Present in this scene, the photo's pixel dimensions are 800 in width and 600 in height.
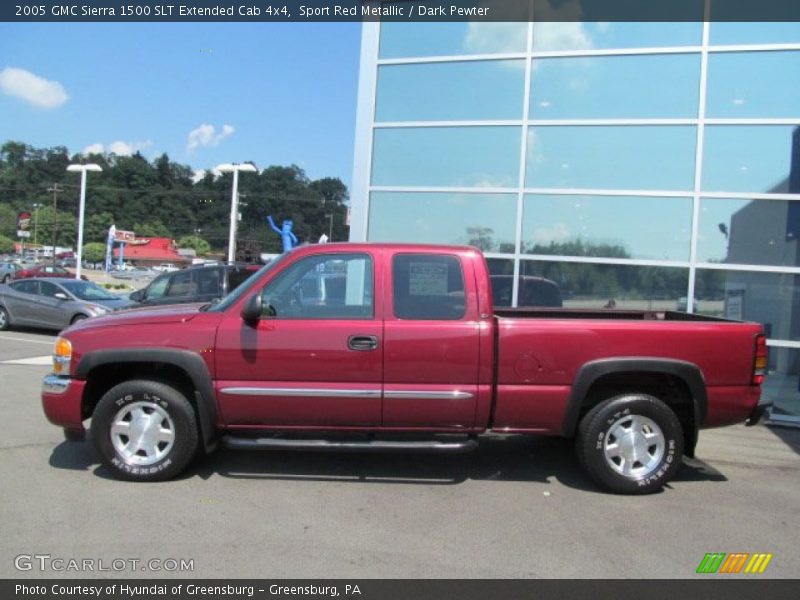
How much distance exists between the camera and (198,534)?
3.95 metres

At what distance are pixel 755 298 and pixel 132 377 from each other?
7.80 meters

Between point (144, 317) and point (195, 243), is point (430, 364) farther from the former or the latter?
point (195, 243)

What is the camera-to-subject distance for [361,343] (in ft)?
15.4

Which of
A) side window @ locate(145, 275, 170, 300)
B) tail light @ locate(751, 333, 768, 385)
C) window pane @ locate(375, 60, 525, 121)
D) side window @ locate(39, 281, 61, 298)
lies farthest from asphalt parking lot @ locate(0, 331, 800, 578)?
side window @ locate(39, 281, 61, 298)

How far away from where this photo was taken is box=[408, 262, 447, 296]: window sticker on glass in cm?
489

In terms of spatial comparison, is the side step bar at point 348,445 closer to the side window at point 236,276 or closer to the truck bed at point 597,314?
the truck bed at point 597,314

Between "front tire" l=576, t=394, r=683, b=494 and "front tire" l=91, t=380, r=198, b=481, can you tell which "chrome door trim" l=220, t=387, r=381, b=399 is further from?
"front tire" l=576, t=394, r=683, b=494

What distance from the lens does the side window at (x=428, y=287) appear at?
15.8 feet

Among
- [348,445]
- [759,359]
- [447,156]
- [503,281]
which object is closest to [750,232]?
[503,281]

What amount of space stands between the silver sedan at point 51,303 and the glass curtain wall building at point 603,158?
26.0 ft

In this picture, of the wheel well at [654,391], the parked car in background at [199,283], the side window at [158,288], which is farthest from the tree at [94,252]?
the wheel well at [654,391]

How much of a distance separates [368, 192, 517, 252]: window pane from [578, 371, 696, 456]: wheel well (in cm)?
477

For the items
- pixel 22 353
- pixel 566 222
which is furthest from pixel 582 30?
pixel 22 353

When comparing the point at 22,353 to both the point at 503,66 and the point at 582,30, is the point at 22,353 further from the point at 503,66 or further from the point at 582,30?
the point at 582,30
